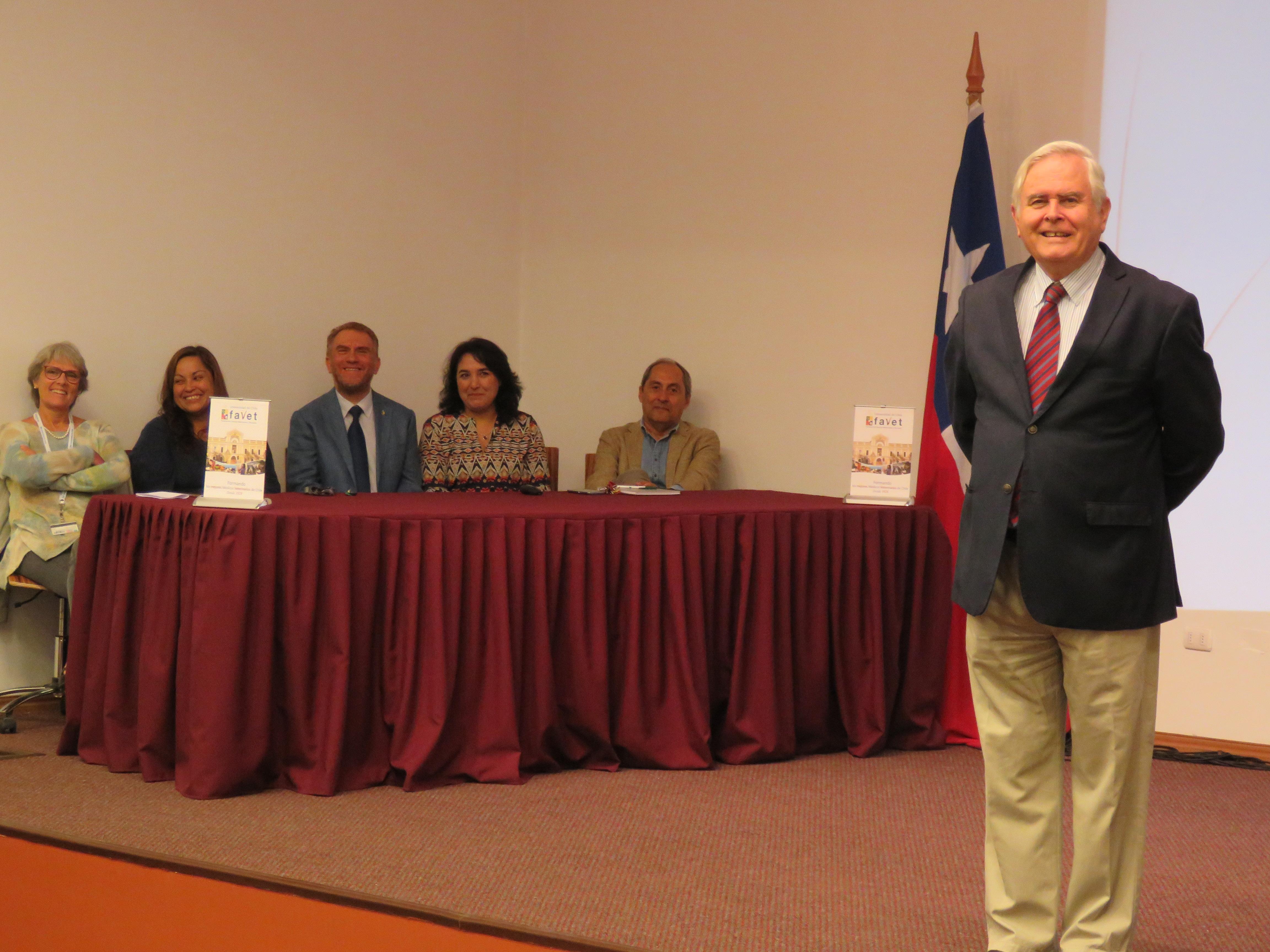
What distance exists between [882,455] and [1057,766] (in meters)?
1.81

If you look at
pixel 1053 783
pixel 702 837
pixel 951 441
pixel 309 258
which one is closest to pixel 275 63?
pixel 309 258

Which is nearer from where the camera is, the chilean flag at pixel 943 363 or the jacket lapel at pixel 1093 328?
the jacket lapel at pixel 1093 328

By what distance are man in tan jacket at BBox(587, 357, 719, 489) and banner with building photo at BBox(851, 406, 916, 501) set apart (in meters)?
1.16

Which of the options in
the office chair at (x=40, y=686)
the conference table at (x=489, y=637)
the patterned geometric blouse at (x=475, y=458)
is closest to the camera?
the conference table at (x=489, y=637)

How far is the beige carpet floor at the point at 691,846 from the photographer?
2104 mm

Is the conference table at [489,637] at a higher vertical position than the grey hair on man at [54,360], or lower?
lower

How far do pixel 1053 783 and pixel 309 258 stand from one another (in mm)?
3755

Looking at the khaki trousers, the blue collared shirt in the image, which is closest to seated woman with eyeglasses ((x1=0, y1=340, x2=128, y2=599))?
the blue collared shirt

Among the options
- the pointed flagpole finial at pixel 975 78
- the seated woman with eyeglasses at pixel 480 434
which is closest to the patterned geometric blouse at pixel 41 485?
the seated woman with eyeglasses at pixel 480 434

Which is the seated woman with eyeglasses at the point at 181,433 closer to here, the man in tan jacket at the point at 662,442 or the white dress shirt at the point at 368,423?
the white dress shirt at the point at 368,423

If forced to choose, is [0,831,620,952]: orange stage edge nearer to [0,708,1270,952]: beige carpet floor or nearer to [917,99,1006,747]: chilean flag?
[0,708,1270,952]: beige carpet floor

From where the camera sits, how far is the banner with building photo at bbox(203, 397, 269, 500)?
2.96 meters

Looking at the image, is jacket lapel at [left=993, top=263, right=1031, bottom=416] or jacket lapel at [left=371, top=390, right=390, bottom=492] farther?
jacket lapel at [left=371, top=390, right=390, bottom=492]

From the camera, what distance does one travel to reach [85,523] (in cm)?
316
